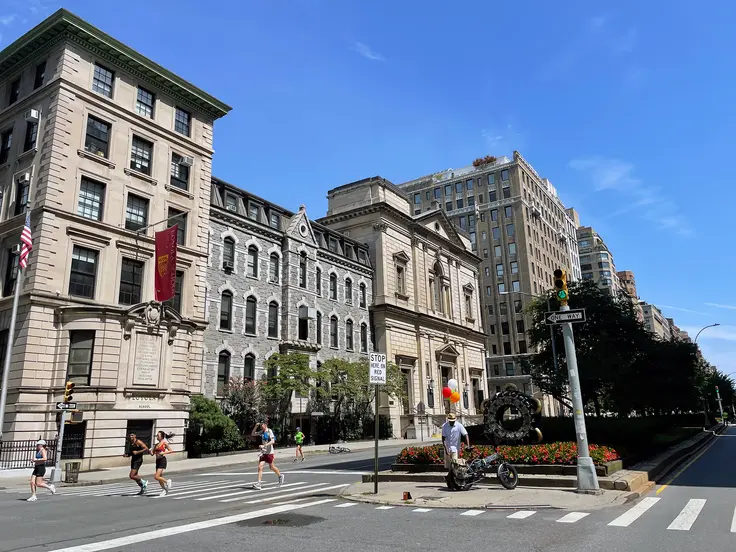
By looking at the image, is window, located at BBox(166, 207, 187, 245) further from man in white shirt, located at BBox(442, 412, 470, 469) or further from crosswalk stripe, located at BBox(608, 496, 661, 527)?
crosswalk stripe, located at BBox(608, 496, 661, 527)

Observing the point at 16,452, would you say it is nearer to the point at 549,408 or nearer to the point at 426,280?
the point at 426,280

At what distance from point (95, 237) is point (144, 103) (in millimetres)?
8951

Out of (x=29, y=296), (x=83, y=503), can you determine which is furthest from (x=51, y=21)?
(x=83, y=503)

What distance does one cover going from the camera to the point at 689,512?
1049 cm

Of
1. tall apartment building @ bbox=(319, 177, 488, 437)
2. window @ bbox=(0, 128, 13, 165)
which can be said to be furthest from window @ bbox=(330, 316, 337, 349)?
window @ bbox=(0, 128, 13, 165)

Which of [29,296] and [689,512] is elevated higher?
[29,296]

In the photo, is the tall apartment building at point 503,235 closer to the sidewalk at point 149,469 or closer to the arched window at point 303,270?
the arched window at point 303,270

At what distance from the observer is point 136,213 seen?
2862 cm

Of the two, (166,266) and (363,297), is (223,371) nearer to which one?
(166,266)

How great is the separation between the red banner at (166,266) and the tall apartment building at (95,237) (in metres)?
0.89

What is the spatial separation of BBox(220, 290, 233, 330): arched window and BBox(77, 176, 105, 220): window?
31.7 feet

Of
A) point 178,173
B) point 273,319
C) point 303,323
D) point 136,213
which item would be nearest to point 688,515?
point 136,213

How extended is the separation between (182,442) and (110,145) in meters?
15.7

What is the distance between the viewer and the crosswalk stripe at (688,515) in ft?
29.7
